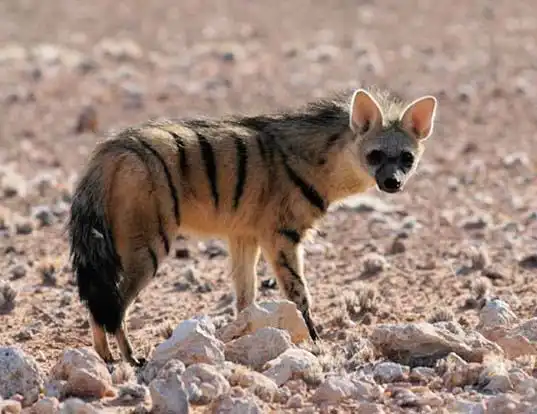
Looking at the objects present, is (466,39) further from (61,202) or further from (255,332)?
(255,332)

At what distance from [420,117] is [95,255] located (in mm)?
2671

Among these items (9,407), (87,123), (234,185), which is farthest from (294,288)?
(87,123)

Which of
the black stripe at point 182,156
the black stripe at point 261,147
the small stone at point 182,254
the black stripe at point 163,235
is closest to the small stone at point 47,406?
the black stripe at point 163,235

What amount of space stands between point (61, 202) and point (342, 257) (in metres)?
3.49

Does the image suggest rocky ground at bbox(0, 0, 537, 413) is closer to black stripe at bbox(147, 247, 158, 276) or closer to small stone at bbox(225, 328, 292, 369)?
small stone at bbox(225, 328, 292, 369)

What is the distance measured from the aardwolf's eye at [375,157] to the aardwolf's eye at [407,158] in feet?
0.48

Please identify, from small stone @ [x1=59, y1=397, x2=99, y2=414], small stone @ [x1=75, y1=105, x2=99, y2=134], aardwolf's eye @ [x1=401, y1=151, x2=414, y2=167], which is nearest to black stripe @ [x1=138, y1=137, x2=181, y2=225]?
aardwolf's eye @ [x1=401, y1=151, x2=414, y2=167]

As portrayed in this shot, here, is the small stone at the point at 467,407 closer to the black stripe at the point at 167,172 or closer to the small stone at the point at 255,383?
the small stone at the point at 255,383

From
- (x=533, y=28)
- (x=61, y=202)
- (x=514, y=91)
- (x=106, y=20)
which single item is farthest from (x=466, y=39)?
(x=61, y=202)

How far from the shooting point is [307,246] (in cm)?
1176

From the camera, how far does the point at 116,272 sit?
8125mm

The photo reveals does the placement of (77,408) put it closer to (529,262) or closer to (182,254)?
(182,254)

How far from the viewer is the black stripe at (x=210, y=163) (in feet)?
28.9

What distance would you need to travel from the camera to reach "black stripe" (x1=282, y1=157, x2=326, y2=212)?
9.27 metres
